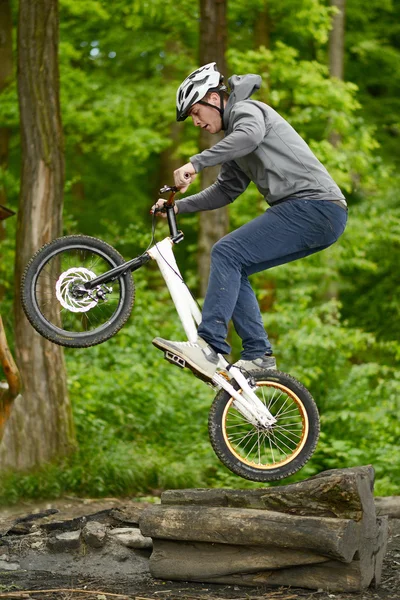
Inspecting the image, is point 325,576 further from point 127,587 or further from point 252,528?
point 127,587

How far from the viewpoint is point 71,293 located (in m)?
5.53

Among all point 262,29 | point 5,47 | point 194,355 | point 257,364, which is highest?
point 262,29

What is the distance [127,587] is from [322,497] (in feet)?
4.77

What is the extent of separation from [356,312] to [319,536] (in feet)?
→ 38.2

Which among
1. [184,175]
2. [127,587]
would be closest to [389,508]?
[127,587]

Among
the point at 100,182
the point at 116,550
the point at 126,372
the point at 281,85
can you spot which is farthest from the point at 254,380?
the point at 100,182

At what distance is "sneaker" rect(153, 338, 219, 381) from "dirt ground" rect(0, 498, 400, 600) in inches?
57.1

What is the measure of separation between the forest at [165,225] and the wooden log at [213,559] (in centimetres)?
314

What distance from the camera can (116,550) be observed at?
6500 mm

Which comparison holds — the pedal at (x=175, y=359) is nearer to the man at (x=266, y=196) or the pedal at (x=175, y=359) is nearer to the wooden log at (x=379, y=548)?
the man at (x=266, y=196)

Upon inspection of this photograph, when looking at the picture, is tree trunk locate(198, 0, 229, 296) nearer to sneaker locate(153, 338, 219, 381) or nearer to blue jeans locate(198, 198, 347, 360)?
blue jeans locate(198, 198, 347, 360)

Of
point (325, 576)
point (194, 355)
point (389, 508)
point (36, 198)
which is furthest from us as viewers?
point (36, 198)

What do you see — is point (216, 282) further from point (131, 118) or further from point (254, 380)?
point (131, 118)

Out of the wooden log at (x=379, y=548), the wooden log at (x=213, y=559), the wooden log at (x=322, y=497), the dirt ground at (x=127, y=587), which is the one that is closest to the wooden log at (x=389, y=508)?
the dirt ground at (x=127, y=587)
